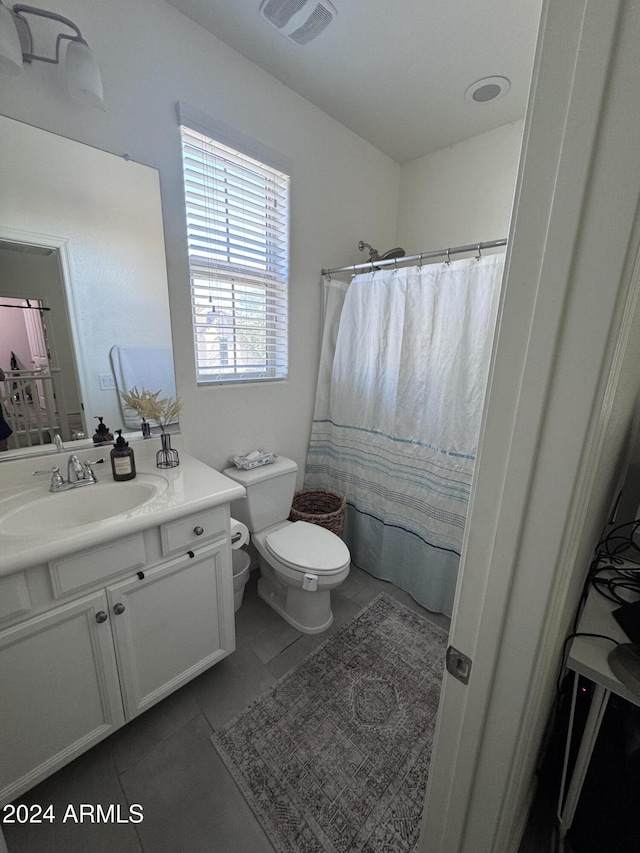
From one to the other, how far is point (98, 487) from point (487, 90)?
2.47 m

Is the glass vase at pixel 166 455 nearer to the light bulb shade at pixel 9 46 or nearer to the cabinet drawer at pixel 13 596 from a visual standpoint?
the cabinet drawer at pixel 13 596

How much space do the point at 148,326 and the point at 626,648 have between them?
5.80ft

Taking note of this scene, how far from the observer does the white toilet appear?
158 cm

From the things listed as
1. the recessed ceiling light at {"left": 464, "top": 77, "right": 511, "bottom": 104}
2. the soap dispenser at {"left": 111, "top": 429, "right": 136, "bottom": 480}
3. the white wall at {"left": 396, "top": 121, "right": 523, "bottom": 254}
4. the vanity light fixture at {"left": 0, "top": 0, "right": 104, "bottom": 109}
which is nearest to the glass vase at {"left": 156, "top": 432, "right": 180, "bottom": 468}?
the soap dispenser at {"left": 111, "top": 429, "right": 136, "bottom": 480}

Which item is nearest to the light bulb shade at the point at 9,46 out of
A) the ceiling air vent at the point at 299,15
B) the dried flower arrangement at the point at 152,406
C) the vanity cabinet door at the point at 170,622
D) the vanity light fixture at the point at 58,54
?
the vanity light fixture at the point at 58,54

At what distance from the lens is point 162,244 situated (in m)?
1.45

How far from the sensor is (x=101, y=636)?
1.04 m

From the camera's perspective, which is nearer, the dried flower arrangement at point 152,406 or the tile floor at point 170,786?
the tile floor at point 170,786

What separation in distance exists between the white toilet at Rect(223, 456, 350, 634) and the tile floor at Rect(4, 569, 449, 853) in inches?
10.2

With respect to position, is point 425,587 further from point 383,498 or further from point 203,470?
point 203,470

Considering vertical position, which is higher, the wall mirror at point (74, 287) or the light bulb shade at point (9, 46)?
the light bulb shade at point (9, 46)

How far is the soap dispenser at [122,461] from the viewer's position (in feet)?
4.23

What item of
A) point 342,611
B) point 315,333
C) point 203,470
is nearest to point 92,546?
point 203,470

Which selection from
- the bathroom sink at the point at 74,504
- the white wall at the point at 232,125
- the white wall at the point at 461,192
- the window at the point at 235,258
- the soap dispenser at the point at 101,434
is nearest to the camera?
the bathroom sink at the point at 74,504
